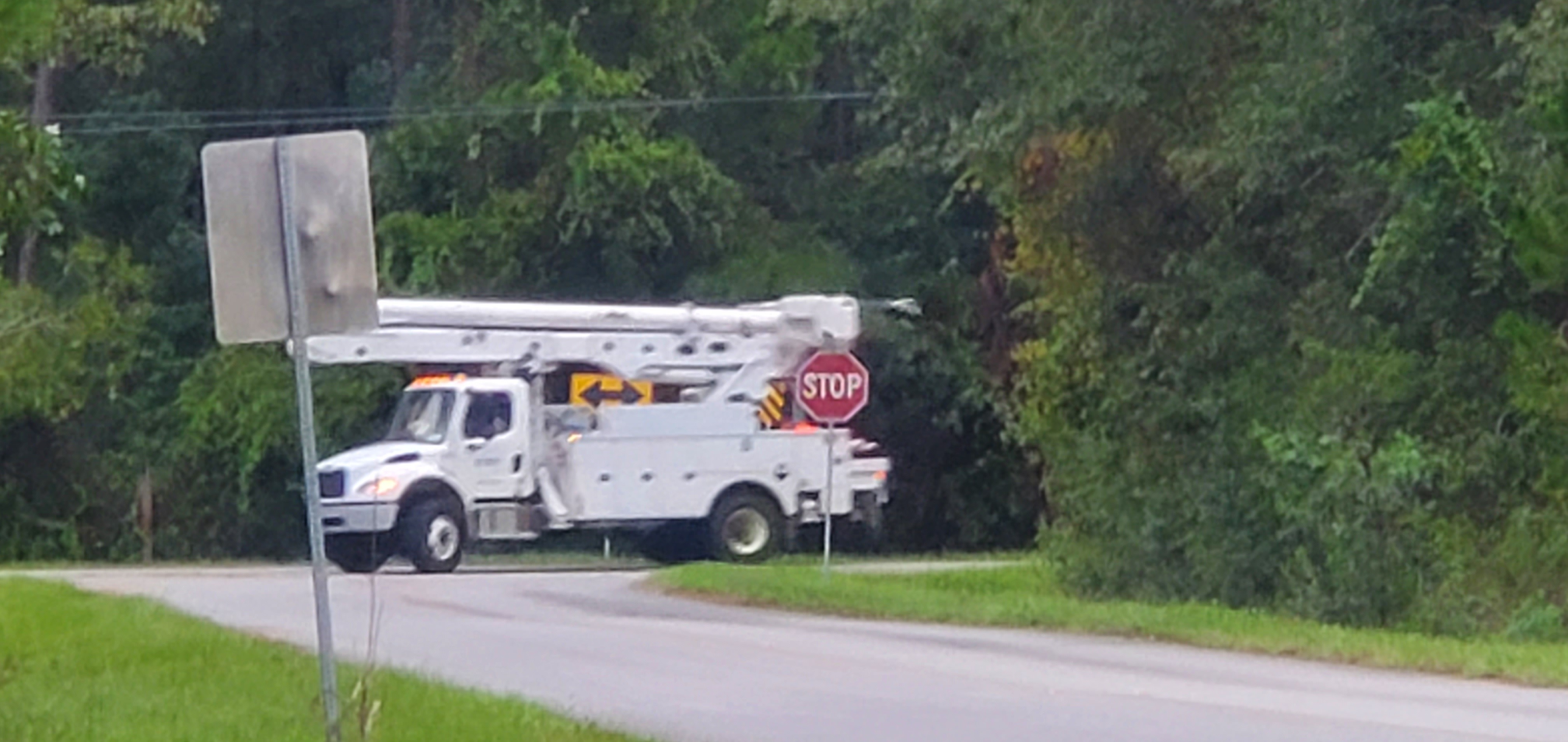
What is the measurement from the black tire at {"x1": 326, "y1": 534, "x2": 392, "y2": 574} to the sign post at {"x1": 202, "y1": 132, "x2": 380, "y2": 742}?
22.7 metres

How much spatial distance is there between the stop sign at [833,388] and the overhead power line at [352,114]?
50.4 feet

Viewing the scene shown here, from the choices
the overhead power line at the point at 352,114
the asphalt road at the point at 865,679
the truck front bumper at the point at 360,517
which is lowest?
the truck front bumper at the point at 360,517

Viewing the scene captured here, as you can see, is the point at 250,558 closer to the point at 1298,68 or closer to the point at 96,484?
the point at 96,484

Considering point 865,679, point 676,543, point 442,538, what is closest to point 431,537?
point 442,538

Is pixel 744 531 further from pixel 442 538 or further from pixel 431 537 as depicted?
pixel 431 537

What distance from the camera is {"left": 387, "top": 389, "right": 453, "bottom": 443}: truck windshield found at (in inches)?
1430

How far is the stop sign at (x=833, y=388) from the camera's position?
30.3 meters

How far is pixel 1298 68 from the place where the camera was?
84.2 feet

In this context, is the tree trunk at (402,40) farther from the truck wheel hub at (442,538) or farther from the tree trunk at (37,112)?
the truck wheel hub at (442,538)

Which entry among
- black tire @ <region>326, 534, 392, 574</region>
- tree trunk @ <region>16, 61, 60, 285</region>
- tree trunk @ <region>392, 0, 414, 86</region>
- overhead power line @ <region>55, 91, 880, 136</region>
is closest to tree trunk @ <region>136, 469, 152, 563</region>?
tree trunk @ <region>16, 61, 60, 285</region>

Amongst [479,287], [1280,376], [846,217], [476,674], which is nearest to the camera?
[476,674]

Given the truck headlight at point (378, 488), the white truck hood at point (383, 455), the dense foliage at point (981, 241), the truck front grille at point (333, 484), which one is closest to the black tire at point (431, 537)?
the truck headlight at point (378, 488)

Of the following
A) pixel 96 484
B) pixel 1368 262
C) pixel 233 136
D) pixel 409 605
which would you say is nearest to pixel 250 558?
pixel 96 484

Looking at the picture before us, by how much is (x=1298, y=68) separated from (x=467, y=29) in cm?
2410
